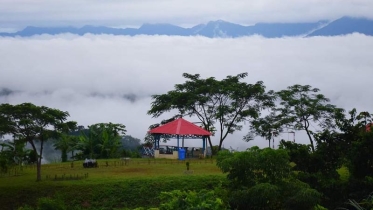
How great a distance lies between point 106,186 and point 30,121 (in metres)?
5.95

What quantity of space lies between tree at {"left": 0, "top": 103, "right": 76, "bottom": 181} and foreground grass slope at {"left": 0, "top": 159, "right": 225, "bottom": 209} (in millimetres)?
1794

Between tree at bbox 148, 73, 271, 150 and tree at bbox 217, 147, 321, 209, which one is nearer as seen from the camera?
tree at bbox 217, 147, 321, 209

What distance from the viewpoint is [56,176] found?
1355 inches

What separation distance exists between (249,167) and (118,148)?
26.4m

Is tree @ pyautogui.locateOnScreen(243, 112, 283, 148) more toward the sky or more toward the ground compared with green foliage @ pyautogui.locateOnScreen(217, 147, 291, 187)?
more toward the sky

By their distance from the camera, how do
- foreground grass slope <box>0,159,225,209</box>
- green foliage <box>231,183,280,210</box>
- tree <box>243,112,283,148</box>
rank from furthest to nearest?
tree <box>243,112,283,148</box>
foreground grass slope <box>0,159,225,209</box>
green foliage <box>231,183,280,210</box>

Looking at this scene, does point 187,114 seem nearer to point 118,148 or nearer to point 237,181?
point 118,148

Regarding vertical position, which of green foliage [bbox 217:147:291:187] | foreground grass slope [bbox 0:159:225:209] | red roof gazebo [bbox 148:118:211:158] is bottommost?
foreground grass slope [bbox 0:159:225:209]

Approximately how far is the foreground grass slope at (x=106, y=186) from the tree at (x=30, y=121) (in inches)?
70.6

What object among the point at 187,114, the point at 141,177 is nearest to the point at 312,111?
the point at 187,114

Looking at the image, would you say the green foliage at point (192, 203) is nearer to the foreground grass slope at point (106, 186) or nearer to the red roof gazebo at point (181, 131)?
the foreground grass slope at point (106, 186)

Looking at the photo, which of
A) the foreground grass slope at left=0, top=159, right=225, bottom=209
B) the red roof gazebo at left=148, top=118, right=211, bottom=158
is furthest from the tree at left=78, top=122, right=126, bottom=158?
the foreground grass slope at left=0, top=159, right=225, bottom=209

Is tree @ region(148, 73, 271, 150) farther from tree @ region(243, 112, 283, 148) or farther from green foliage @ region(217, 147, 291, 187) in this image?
green foliage @ region(217, 147, 291, 187)

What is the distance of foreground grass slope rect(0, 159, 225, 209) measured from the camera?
30.8 meters
